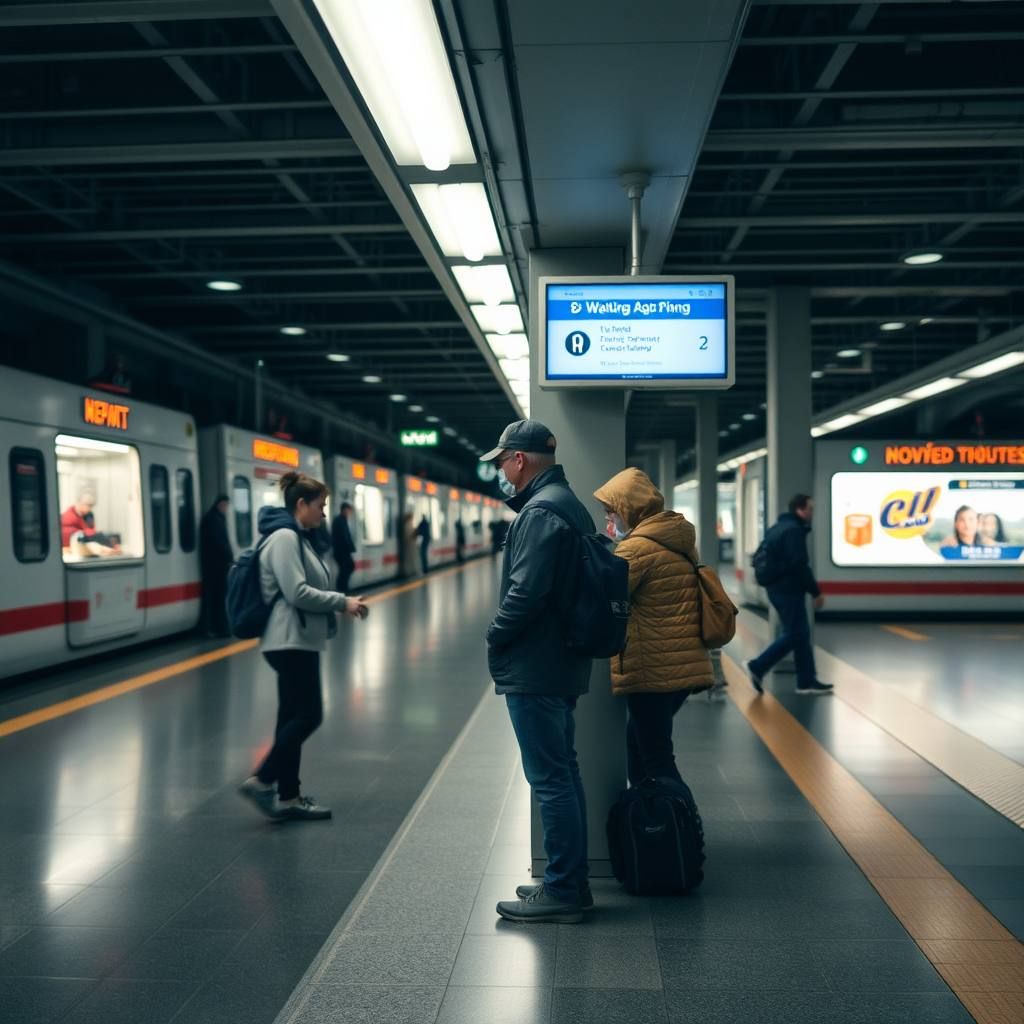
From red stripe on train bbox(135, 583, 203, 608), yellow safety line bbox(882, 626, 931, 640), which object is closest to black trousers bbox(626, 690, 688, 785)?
red stripe on train bbox(135, 583, 203, 608)

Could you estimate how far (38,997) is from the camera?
10.7ft

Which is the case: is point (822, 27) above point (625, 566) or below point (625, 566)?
above

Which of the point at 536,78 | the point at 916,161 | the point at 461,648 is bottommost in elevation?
the point at 461,648

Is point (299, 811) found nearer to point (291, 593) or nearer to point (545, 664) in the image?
point (291, 593)

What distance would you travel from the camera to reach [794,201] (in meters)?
9.44

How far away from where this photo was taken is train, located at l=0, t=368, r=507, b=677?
899cm

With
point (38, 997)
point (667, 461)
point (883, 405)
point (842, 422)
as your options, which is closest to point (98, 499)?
point (38, 997)

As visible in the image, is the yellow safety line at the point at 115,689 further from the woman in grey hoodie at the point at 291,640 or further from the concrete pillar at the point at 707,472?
the concrete pillar at the point at 707,472

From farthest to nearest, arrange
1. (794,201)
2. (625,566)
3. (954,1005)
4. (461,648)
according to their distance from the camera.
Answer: (461,648)
(794,201)
(625,566)
(954,1005)

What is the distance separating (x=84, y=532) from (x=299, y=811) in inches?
237

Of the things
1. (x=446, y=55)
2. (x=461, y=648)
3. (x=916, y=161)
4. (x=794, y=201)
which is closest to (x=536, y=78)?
(x=446, y=55)

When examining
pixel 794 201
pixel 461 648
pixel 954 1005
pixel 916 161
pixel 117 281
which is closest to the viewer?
pixel 954 1005

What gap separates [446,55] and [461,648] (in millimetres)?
9220

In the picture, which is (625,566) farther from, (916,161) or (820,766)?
(916,161)
